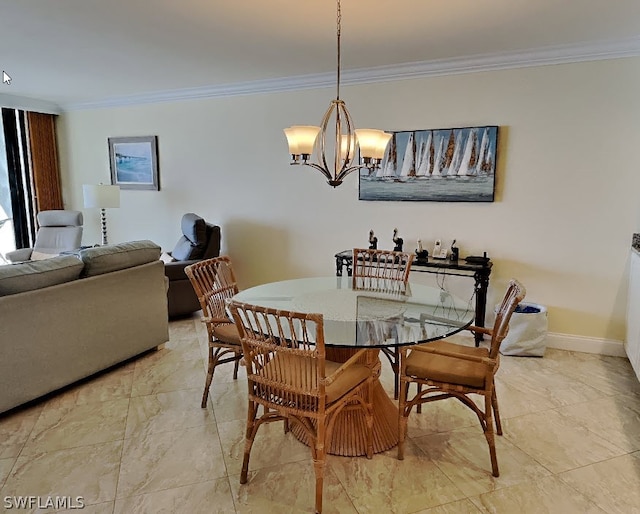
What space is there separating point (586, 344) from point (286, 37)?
3469 millimetres

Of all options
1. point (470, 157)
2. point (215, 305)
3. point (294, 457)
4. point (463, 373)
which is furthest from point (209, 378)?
point (470, 157)

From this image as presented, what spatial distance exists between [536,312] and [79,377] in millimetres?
3532

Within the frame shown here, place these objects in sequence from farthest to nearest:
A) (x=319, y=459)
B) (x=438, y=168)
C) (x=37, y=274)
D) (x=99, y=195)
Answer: (x=99, y=195) < (x=438, y=168) < (x=37, y=274) < (x=319, y=459)

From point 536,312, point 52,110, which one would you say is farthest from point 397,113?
point 52,110

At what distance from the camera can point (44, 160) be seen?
19.9 ft

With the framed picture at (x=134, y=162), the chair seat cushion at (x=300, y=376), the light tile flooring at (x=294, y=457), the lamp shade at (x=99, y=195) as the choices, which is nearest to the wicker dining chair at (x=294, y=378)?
the chair seat cushion at (x=300, y=376)

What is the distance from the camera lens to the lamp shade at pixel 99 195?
5.12 meters

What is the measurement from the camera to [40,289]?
2771 millimetres

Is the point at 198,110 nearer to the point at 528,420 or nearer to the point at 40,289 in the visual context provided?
the point at 40,289

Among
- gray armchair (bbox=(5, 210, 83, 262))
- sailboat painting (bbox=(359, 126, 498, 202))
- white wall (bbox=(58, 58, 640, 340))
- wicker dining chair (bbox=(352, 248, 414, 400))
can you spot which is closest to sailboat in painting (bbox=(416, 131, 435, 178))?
sailboat painting (bbox=(359, 126, 498, 202))

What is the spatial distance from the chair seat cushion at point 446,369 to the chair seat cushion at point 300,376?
33 cm

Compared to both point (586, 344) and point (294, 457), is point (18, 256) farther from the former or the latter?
point (586, 344)

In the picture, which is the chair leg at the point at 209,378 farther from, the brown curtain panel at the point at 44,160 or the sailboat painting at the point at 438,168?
the brown curtain panel at the point at 44,160

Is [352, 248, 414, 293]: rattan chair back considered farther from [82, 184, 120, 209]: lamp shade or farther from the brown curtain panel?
the brown curtain panel
